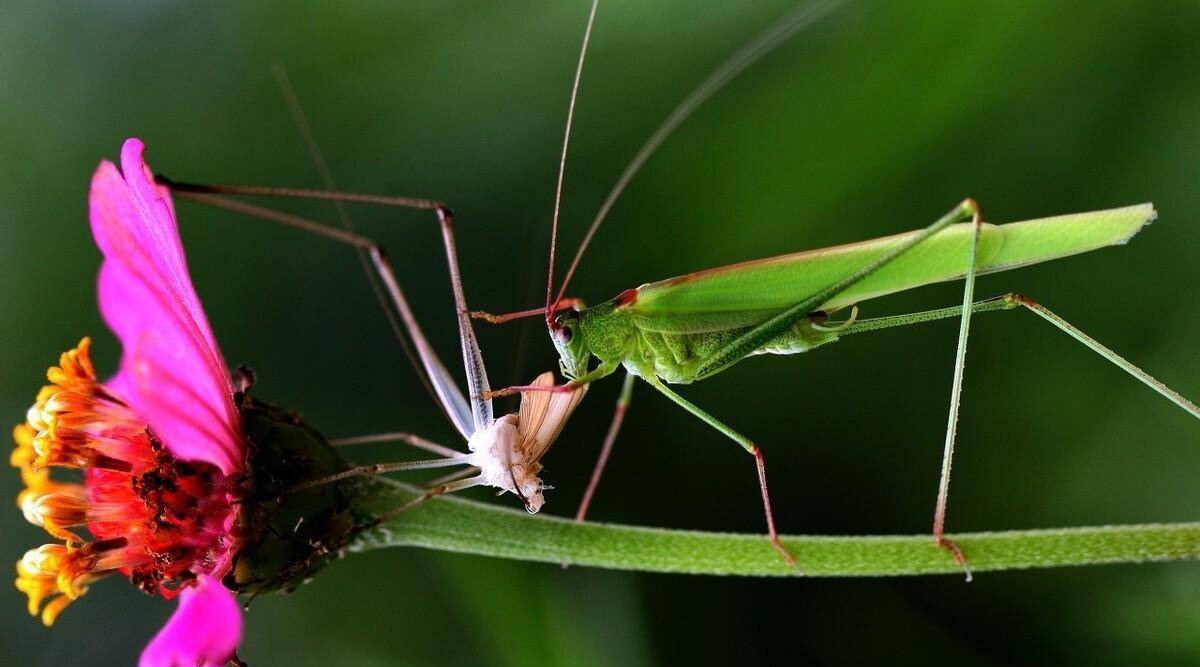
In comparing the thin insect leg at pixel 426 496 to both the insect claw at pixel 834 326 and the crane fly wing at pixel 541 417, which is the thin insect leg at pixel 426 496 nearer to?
Answer: the crane fly wing at pixel 541 417

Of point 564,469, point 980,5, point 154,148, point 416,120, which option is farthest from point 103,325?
point 980,5

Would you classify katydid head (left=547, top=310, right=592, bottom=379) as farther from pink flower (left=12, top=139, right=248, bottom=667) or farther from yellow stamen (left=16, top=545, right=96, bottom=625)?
yellow stamen (left=16, top=545, right=96, bottom=625)

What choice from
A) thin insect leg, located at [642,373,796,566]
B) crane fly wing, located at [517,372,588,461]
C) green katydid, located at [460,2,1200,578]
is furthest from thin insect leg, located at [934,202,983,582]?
crane fly wing, located at [517,372,588,461]

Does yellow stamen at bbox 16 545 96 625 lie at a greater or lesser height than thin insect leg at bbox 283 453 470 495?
lesser

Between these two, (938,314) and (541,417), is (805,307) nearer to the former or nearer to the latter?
(938,314)

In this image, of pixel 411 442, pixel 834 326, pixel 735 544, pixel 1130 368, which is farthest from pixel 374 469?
pixel 1130 368

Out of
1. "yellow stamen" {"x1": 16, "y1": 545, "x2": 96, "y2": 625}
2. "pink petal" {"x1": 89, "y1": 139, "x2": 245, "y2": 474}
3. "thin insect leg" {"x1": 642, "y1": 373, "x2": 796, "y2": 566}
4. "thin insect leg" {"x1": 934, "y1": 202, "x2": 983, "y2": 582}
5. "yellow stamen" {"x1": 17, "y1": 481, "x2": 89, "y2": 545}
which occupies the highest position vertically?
"thin insect leg" {"x1": 934, "y1": 202, "x2": 983, "y2": 582}
